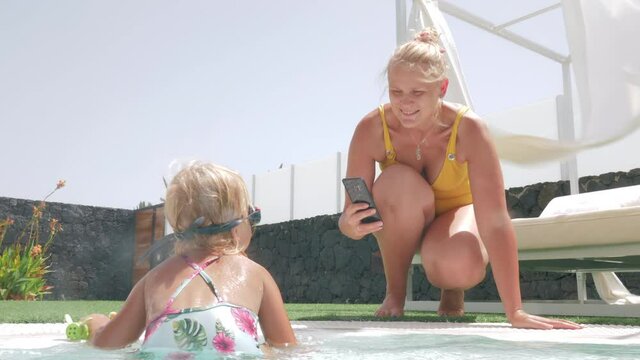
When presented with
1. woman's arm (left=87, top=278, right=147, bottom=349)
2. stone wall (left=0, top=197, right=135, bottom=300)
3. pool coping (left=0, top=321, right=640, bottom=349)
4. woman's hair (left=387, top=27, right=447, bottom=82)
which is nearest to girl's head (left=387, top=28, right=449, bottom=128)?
woman's hair (left=387, top=27, right=447, bottom=82)

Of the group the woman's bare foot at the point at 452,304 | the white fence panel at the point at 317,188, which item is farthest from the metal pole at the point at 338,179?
the woman's bare foot at the point at 452,304

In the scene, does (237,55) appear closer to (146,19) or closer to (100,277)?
(146,19)

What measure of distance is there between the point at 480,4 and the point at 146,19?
3.70m

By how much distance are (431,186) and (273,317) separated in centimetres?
162

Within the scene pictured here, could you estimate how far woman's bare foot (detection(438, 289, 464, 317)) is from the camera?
356cm

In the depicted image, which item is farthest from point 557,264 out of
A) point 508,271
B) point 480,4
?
point 480,4

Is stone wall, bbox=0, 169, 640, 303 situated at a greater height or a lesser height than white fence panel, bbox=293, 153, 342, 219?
lesser

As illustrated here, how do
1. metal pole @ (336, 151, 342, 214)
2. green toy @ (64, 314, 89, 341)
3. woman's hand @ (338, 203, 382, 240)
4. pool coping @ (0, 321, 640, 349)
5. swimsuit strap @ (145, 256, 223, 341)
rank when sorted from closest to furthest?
1. swimsuit strap @ (145, 256, 223, 341)
2. pool coping @ (0, 321, 640, 349)
3. green toy @ (64, 314, 89, 341)
4. woman's hand @ (338, 203, 382, 240)
5. metal pole @ (336, 151, 342, 214)

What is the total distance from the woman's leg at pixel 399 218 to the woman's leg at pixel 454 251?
0.31 ft

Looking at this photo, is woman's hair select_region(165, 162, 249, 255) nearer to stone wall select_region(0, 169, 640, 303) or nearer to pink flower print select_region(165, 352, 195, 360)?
pink flower print select_region(165, 352, 195, 360)

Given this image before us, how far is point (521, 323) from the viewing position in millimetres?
2451

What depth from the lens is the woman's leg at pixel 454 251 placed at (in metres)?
3.04

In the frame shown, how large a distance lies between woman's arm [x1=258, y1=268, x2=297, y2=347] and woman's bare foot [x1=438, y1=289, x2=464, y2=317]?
1871mm

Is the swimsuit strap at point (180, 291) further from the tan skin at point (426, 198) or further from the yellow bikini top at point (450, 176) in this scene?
the yellow bikini top at point (450, 176)
